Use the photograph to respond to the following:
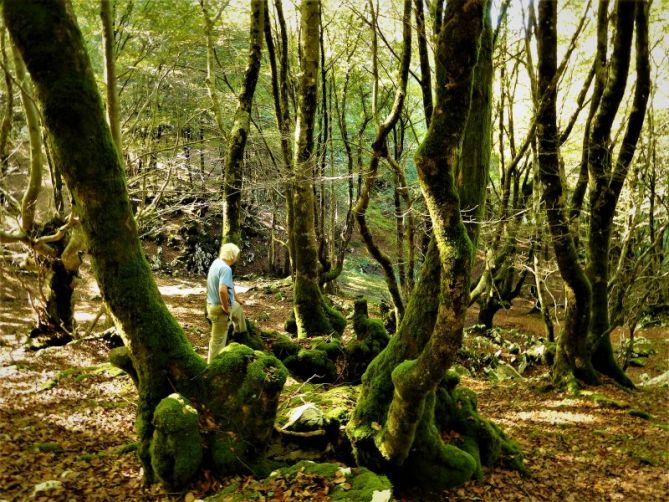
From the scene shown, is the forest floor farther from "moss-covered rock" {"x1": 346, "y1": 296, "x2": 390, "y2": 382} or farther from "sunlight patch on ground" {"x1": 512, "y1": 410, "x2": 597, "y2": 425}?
"moss-covered rock" {"x1": 346, "y1": 296, "x2": 390, "y2": 382}

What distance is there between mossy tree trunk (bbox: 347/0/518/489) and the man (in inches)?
102

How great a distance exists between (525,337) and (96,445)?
1434 cm

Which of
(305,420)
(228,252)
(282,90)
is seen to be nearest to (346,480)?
(305,420)

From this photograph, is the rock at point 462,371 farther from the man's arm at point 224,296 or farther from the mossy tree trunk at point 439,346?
the man's arm at point 224,296

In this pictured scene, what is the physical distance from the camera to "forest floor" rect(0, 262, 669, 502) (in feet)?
14.2

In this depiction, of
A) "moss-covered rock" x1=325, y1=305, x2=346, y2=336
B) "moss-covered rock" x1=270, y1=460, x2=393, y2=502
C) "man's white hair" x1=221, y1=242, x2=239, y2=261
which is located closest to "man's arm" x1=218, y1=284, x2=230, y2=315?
"man's white hair" x1=221, y1=242, x2=239, y2=261

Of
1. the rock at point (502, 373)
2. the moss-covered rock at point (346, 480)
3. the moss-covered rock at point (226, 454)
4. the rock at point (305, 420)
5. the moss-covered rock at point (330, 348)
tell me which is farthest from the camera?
the rock at point (502, 373)

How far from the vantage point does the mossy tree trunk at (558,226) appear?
701cm

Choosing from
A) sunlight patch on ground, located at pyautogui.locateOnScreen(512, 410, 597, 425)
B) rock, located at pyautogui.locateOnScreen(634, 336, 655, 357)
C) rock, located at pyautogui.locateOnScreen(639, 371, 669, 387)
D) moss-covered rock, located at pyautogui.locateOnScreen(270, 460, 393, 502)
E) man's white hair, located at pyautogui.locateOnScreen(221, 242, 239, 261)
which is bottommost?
rock, located at pyautogui.locateOnScreen(634, 336, 655, 357)

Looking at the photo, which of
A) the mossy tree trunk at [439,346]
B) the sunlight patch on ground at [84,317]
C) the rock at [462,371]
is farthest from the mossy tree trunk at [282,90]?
the sunlight patch on ground at [84,317]

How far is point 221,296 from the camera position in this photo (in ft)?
21.1

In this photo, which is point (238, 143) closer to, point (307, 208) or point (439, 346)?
point (307, 208)

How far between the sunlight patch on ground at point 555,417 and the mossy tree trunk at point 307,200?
4.58m

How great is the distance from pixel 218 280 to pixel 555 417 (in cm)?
640
